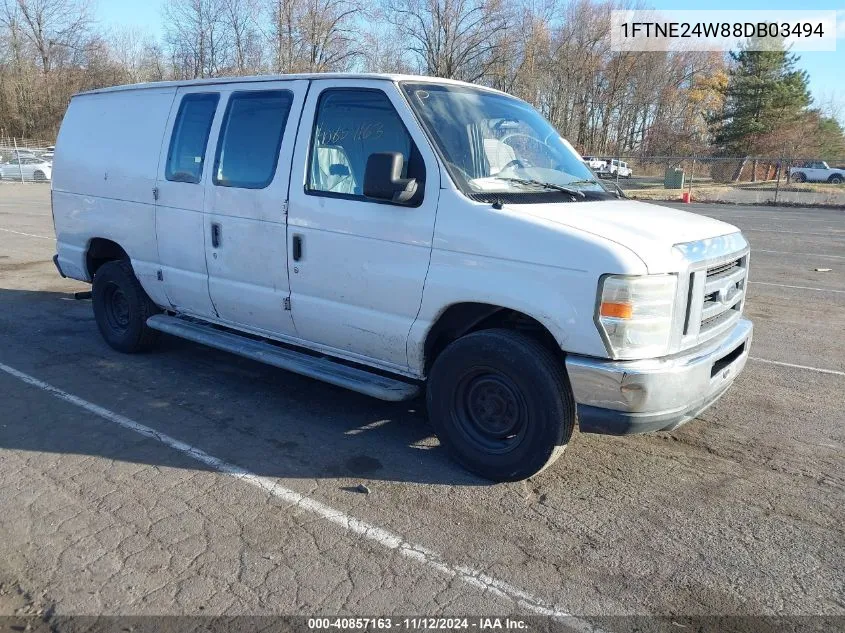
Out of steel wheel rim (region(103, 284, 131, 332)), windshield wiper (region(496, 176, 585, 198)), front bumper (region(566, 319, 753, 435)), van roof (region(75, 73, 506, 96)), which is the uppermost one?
van roof (region(75, 73, 506, 96))

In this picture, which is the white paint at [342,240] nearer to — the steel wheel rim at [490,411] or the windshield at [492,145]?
the windshield at [492,145]

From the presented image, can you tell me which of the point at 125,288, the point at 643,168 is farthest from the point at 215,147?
the point at 643,168

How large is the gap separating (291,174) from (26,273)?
7.86m

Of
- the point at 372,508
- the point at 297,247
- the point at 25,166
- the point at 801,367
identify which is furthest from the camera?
the point at 25,166

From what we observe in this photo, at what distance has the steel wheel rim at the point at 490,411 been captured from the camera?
12.9 ft

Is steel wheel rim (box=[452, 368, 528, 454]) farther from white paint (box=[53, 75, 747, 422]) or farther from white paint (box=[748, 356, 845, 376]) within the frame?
white paint (box=[748, 356, 845, 376])

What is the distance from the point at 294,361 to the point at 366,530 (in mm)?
1674

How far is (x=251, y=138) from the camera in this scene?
5086 millimetres

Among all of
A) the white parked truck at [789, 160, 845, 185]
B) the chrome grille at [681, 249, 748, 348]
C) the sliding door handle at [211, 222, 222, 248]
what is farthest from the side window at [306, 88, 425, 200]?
the white parked truck at [789, 160, 845, 185]

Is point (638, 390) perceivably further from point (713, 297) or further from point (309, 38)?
point (309, 38)

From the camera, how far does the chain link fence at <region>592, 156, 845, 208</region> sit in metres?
31.0

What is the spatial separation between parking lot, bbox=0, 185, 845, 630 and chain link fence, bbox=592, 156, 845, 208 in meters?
23.0

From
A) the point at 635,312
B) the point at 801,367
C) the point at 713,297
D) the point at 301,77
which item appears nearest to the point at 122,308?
the point at 301,77

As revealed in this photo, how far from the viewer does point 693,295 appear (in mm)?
3678
